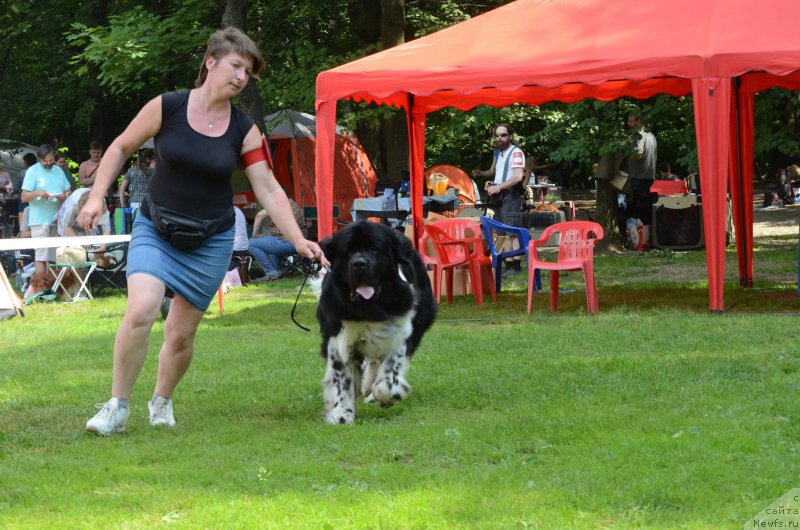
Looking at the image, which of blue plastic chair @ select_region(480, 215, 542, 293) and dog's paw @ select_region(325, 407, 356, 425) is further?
blue plastic chair @ select_region(480, 215, 542, 293)

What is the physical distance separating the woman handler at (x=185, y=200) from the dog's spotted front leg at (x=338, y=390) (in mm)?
797

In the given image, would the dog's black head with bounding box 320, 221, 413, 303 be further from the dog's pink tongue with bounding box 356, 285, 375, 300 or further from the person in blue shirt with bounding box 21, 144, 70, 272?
the person in blue shirt with bounding box 21, 144, 70, 272

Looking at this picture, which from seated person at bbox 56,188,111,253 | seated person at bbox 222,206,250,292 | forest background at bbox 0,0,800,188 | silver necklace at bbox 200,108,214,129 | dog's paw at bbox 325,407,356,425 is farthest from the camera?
forest background at bbox 0,0,800,188

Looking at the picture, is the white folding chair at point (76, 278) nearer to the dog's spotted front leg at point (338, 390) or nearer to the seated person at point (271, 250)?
the seated person at point (271, 250)

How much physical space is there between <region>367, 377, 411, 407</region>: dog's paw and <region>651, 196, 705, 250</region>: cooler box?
12.0 meters

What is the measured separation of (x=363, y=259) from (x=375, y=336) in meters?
0.51

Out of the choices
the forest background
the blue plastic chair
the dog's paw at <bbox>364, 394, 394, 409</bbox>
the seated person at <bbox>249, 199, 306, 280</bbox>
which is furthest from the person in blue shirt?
the dog's paw at <bbox>364, 394, 394, 409</bbox>

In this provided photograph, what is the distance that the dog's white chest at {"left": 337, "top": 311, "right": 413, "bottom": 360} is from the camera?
581 cm

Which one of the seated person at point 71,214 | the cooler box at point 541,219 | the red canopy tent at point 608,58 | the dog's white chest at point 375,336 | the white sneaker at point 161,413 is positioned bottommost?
the white sneaker at point 161,413

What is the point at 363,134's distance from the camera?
23.2 meters

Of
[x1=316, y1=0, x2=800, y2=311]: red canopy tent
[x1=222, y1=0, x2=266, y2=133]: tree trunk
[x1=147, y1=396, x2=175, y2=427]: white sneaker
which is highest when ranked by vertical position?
[x1=222, y1=0, x2=266, y2=133]: tree trunk

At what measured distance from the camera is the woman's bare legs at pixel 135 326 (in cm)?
523

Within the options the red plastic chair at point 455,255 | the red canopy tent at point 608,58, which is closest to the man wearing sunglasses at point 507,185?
the red canopy tent at point 608,58

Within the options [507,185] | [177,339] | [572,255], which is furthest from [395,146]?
[177,339]
